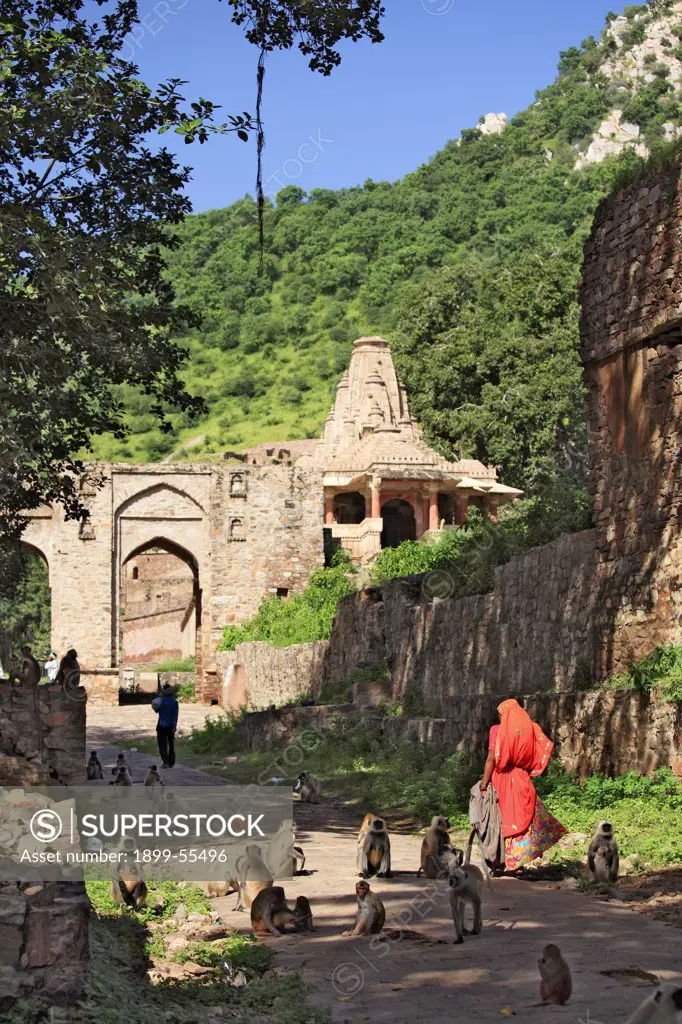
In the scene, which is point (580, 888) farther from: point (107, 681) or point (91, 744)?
point (107, 681)

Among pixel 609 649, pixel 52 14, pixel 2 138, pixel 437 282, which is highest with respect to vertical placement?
pixel 437 282

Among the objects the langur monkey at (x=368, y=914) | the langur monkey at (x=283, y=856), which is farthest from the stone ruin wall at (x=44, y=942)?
the langur monkey at (x=283, y=856)

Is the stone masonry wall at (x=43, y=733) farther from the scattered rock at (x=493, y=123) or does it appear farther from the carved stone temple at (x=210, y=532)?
the scattered rock at (x=493, y=123)

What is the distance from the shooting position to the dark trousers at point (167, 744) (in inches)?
A: 743

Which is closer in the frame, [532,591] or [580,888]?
[580,888]

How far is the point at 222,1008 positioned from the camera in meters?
6.89

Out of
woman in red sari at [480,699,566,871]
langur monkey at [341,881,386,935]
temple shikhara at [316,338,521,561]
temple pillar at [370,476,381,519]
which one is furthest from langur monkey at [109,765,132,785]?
temple pillar at [370,476,381,519]

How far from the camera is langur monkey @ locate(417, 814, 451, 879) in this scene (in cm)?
989

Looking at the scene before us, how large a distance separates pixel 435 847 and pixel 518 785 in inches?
30.8

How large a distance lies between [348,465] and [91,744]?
65.0 feet

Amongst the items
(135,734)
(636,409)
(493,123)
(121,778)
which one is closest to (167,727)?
(121,778)

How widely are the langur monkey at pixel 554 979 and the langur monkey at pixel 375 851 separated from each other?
3.32m

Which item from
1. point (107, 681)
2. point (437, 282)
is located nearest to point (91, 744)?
point (107, 681)

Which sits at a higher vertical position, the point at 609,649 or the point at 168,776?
the point at 609,649
